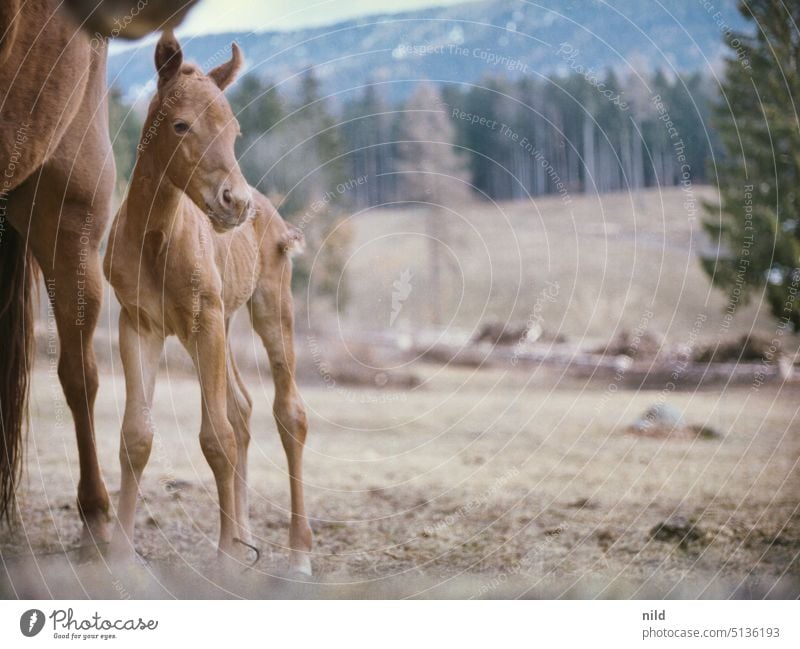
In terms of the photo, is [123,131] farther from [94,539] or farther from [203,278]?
[94,539]

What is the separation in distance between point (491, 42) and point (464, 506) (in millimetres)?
3362

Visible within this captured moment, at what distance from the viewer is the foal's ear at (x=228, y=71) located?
479cm

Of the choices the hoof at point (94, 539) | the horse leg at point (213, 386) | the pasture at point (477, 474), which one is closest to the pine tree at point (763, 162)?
the pasture at point (477, 474)

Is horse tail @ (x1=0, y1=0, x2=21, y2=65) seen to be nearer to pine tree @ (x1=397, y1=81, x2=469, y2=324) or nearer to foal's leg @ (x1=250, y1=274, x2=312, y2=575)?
foal's leg @ (x1=250, y1=274, x2=312, y2=575)

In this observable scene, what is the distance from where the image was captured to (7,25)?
4.88m

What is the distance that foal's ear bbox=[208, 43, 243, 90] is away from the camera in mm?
4793

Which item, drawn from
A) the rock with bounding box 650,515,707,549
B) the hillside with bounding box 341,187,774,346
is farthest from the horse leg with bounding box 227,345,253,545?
the rock with bounding box 650,515,707,549

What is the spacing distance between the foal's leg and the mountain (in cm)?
163

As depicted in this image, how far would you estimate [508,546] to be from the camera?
5.85 metres

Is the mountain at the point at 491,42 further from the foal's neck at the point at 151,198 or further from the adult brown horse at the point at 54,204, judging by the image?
the foal's neck at the point at 151,198

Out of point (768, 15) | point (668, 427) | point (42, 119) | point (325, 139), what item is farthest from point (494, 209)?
point (42, 119)

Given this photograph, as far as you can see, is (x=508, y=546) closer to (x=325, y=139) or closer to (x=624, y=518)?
(x=624, y=518)

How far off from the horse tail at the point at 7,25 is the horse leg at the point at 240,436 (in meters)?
2.06

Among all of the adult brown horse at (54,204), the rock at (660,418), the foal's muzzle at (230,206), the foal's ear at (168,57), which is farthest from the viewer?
the rock at (660,418)
